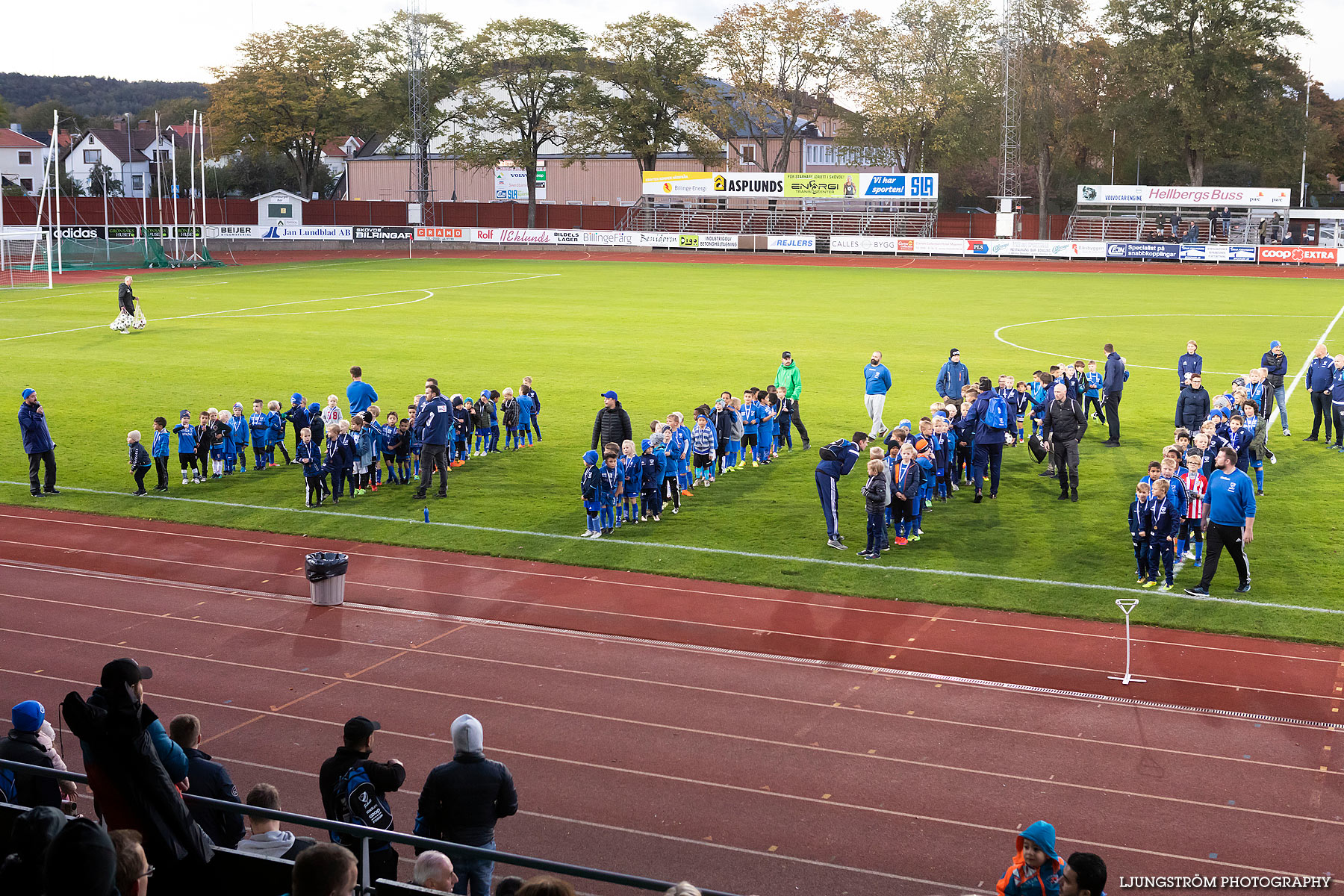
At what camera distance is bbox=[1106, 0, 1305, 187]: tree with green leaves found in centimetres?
7662

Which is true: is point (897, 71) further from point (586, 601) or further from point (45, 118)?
point (45, 118)

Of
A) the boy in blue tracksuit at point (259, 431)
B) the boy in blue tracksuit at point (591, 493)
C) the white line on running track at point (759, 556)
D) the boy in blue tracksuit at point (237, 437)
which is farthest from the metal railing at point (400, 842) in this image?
the boy in blue tracksuit at point (259, 431)

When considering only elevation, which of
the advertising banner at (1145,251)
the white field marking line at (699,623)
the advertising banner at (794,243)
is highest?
the advertising banner at (794,243)

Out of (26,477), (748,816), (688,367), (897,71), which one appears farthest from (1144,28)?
(748,816)

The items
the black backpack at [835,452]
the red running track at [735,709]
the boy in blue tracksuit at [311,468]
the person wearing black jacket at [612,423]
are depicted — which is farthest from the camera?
the person wearing black jacket at [612,423]

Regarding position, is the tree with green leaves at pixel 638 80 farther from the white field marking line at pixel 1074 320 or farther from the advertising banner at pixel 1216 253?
the white field marking line at pixel 1074 320

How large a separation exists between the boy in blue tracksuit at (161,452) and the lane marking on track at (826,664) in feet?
16.6

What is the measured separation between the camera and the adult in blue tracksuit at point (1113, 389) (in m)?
22.1

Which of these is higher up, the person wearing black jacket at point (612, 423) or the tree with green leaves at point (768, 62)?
the tree with green leaves at point (768, 62)

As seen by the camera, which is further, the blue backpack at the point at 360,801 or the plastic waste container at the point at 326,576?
the plastic waste container at the point at 326,576

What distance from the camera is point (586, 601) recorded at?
14.3m

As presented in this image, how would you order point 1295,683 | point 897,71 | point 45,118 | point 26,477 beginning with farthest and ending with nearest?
1. point 45,118
2. point 897,71
3. point 26,477
4. point 1295,683

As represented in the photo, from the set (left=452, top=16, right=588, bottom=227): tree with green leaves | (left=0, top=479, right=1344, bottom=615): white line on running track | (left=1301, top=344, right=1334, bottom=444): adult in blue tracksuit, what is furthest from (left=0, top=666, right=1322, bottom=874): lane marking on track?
(left=452, top=16, right=588, bottom=227): tree with green leaves

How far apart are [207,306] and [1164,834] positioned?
1711 inches
